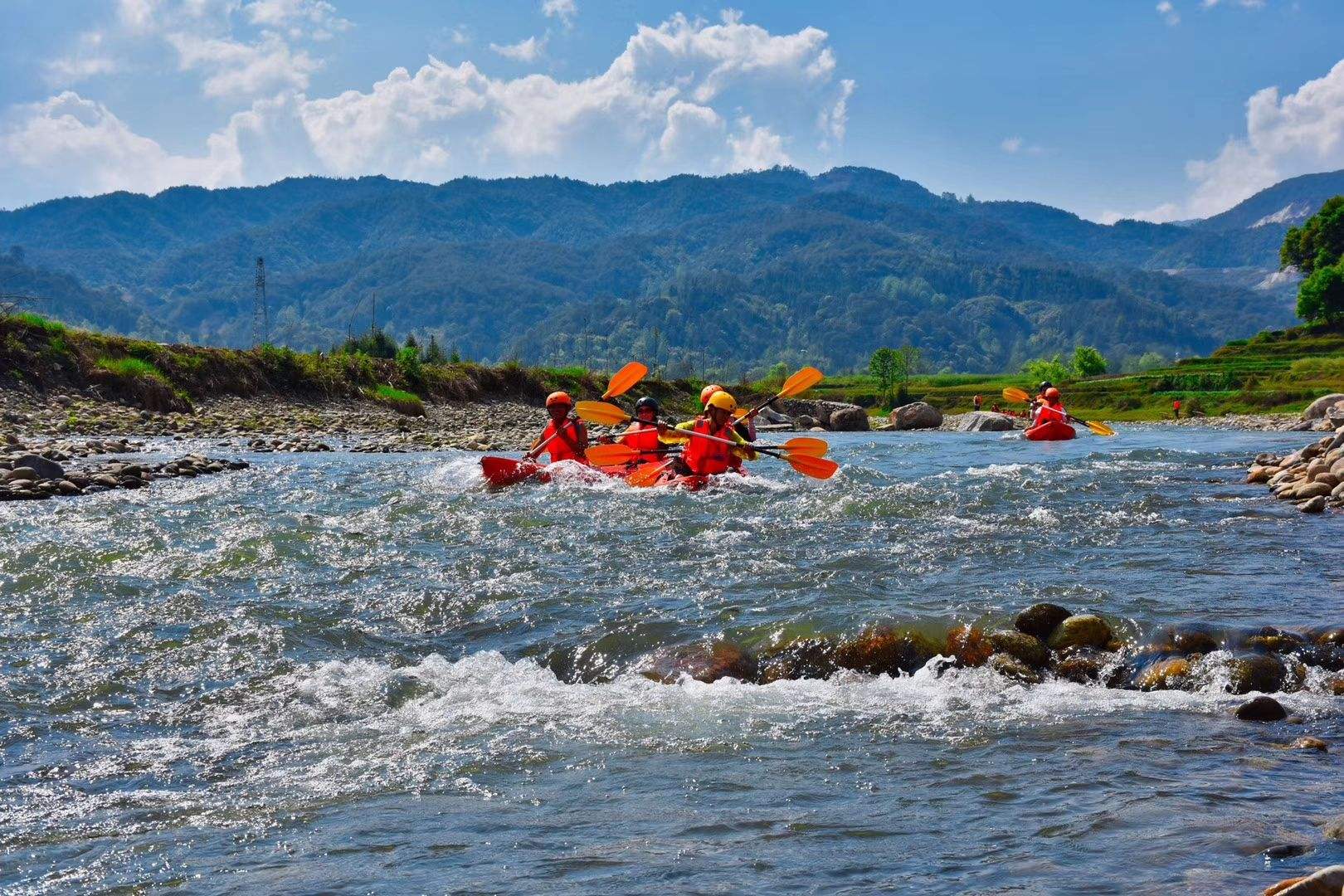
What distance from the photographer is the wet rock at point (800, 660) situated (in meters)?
8.41

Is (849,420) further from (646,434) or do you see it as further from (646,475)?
A: (646,475)

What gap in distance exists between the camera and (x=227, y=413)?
38.1 metres

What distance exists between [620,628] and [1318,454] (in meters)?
17.4

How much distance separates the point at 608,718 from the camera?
7.31 metres

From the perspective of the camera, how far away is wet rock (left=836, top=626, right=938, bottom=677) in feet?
27.8

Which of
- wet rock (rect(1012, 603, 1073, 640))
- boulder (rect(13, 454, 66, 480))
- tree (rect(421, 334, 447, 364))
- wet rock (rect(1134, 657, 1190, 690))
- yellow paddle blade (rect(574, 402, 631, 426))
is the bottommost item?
wet rock (rect(1134, 657, 1190, 690))

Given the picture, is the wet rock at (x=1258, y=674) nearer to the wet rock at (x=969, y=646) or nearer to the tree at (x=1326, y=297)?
the wet rock at (x=969, y=646)

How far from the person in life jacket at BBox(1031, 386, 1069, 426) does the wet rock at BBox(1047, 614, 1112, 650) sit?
111 ft

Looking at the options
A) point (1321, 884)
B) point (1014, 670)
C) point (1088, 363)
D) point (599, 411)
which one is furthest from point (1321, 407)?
point (1088, 363)

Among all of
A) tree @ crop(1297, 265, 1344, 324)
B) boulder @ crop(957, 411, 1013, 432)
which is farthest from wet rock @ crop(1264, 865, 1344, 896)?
tree @ crop(1297, 265, 1344, 324)

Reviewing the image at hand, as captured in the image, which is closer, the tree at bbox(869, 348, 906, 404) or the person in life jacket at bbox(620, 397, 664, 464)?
the person in life jacket at bbox(620, 397, 664, 464)

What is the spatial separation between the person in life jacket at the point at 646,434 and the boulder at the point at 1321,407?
37737mm

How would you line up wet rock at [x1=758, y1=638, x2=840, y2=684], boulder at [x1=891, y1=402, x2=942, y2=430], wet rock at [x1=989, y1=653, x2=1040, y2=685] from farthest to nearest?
boulder at [x1=891, y1=402, x2=942, y2=430] → wet rock at [x1=758, y1=638, x2=840, y2=684] → wet rock at [x1=989, y1=653, x2=1040, y2=685]

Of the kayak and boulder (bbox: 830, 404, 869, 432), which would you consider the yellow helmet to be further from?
boulder (bbox: 830, 404, 869, 432)
